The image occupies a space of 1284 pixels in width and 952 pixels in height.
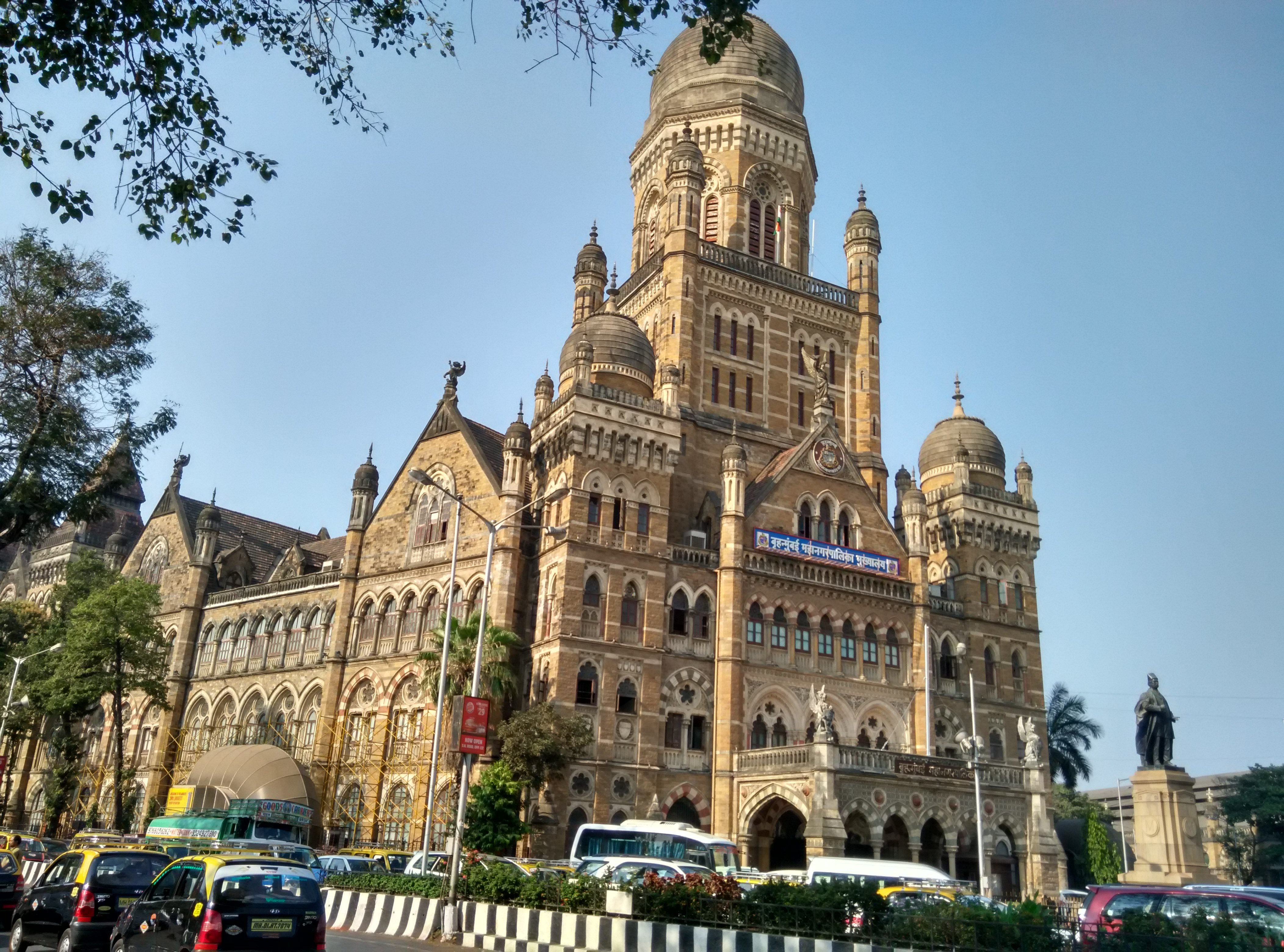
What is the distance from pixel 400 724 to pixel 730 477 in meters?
16.3

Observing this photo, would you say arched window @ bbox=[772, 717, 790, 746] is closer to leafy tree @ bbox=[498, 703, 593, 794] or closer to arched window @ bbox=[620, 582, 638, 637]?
arched window @ bbox=[620, 582, 638, 637]

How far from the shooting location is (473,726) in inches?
931

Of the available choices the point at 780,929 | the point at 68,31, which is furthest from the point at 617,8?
the point at 780,929

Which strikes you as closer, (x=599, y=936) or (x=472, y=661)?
(x=599, y=936)

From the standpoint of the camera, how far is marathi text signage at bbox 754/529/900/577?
42.7 metres

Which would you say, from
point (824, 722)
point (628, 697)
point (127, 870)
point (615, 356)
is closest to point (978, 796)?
point (824, 722)

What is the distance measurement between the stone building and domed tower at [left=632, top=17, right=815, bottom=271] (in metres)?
0.15

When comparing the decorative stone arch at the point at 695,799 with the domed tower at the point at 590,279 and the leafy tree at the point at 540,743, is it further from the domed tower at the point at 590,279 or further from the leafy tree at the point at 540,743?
the domed tower at the point at 590,279

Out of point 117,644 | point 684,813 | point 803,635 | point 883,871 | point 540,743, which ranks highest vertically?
point 803,635

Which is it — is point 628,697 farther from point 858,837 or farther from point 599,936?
point 599,936

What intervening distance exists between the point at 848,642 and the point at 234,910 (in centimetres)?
3354

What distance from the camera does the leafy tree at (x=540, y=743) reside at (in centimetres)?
3491

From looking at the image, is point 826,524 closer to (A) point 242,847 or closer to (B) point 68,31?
(A) point 242,847

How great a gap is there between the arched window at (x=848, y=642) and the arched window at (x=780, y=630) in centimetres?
250
